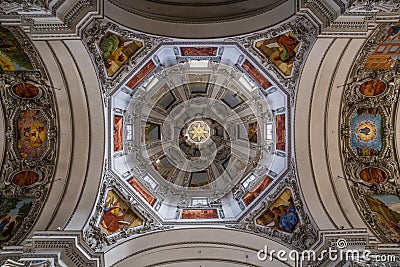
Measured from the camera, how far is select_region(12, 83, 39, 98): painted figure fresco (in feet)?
41.6

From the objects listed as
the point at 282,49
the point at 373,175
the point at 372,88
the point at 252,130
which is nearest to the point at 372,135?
the point at 373,175

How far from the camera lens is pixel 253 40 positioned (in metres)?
12.1

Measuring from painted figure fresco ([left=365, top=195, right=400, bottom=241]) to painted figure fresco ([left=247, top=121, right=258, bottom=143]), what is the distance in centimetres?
487

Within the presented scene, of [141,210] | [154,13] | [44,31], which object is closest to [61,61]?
[44,31]

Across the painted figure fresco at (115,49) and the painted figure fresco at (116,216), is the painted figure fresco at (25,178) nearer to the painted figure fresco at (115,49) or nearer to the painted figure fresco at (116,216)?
the painted figure fresco at (116,216)

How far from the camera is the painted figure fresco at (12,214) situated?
11.8 m

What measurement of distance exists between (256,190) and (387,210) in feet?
13.4

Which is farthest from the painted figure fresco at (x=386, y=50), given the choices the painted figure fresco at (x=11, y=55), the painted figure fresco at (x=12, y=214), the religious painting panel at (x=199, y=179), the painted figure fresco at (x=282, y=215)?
the painted figure fresco at (x=12, y=214)

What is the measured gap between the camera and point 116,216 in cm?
1304

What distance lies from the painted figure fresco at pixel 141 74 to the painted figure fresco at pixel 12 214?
4822 millimetres

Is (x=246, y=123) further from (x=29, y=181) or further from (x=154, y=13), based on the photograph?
(x=29, y=181)

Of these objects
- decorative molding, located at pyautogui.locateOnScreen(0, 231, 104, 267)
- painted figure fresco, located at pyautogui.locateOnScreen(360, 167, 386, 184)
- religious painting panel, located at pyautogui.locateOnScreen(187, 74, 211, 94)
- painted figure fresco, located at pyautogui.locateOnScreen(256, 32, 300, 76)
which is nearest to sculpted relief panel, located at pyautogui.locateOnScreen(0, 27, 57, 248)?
decorative molding, located at pyautogui.locateOnScreen(0, 231, 104, 267)

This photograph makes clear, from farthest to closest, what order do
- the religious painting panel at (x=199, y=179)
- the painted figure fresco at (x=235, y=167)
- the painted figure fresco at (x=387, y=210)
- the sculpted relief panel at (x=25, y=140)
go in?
the religious painting panel at (x=199, y=179) → the painted figure fresco at (x=235, y=167) → the sculpted relief panel at (x=25, y=140) → the painted figure fresco at (x=387, y=210)

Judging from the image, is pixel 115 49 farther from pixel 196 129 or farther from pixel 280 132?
pixel 196 129
